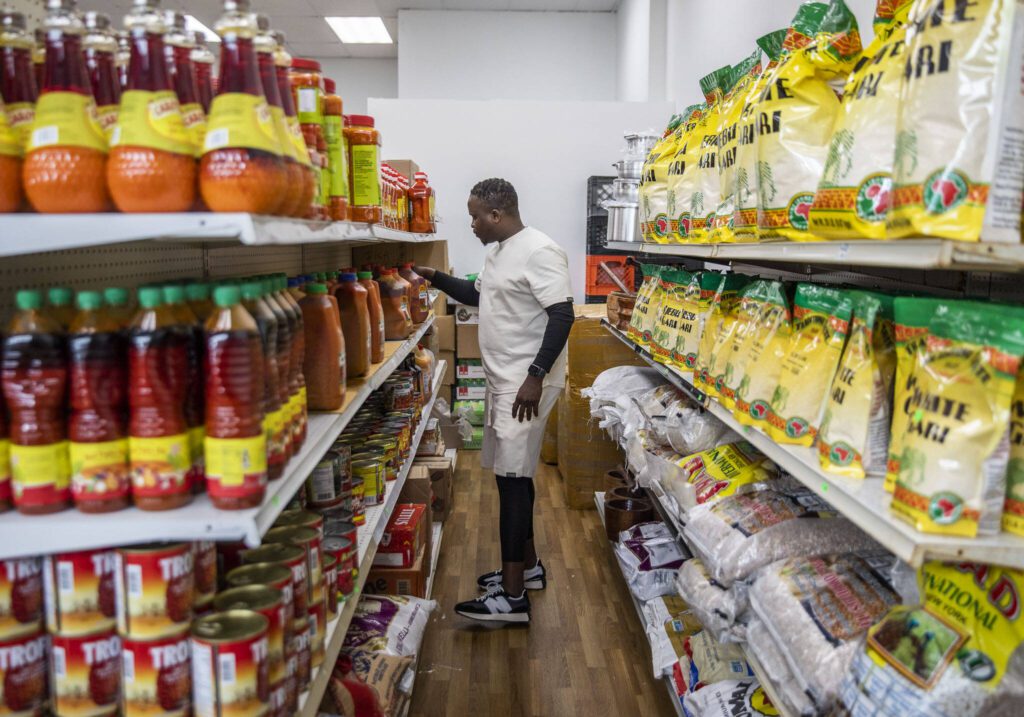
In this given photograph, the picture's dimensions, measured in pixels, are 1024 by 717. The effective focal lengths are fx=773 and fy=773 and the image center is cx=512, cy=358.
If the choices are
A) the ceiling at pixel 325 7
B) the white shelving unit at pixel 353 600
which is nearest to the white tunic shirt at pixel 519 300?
the white shelving unit at pixel 353 600

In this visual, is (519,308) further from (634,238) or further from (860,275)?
(860,275)

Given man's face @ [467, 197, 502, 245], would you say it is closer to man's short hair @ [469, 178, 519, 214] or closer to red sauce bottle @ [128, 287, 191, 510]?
man's short hair @ [469, 178, 519, 214]

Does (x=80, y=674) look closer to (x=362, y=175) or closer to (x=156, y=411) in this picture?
(x=156, y=411)

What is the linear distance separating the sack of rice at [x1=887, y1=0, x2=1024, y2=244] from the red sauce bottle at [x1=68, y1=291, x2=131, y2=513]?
4.05 ft

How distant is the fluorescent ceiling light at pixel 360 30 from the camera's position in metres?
8.51

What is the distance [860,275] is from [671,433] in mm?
827

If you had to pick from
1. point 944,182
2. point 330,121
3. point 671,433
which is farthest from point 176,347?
point 671,433

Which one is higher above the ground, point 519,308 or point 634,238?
point 634,238

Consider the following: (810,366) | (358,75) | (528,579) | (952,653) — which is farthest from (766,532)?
(358,75)

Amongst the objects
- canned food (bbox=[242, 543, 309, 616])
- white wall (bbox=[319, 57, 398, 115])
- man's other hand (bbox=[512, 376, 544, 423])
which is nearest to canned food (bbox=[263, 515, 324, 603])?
canned food (bbox=[242, 543, 309, 616])

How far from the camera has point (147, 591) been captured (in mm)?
1198

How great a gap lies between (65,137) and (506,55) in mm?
7893

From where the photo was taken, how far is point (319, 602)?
5.42 ft

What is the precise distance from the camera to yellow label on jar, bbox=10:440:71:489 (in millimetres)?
1146
